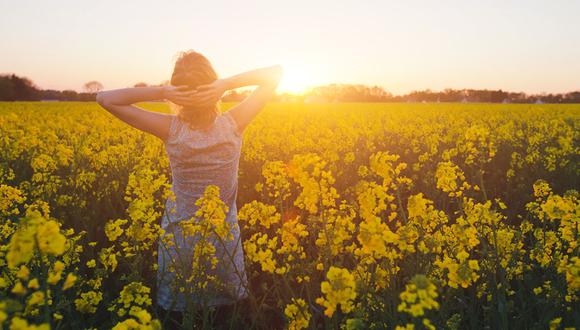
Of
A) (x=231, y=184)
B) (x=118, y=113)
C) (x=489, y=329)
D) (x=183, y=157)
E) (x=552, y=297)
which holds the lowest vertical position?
(x=489, y=329)

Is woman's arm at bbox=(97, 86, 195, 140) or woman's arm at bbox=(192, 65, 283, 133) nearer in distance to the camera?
woman's arm at bbox=(97, 86, 195, 140)

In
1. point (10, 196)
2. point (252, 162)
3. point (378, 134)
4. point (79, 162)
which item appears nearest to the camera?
point (10, 196)

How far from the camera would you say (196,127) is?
116 inches

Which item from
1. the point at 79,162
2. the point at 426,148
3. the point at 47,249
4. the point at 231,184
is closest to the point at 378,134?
the point at 426,148

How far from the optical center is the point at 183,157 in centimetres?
300

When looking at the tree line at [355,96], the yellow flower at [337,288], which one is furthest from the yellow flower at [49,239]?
the tree line at [355,96]

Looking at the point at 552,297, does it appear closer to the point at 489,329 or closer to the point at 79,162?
the point at 489,329

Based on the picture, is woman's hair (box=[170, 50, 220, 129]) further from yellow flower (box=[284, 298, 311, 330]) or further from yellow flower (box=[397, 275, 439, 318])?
yellow flower (box=[397, 275, 439, 318])

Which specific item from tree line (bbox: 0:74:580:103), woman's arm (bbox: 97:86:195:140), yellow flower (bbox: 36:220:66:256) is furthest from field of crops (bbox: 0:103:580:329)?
tree line (bbox: 0:74:580:103)

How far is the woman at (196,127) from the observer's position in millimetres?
2748

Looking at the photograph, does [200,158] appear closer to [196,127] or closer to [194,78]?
[196,127]

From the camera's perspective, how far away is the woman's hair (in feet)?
9.06

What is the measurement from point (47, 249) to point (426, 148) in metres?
8.36

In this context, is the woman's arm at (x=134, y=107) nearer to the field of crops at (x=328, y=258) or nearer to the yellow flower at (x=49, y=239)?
the field of crops at (x=328, y=258)
